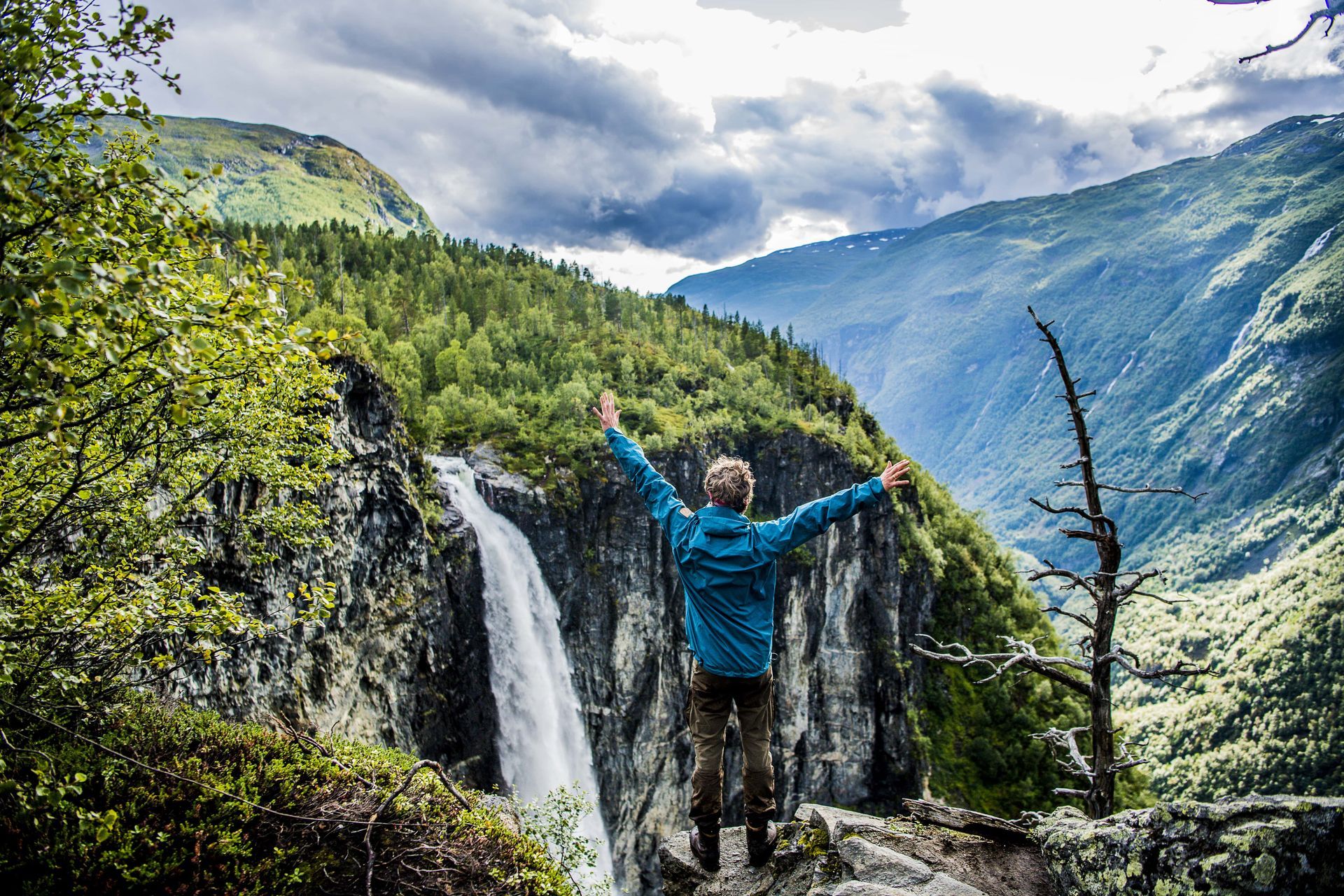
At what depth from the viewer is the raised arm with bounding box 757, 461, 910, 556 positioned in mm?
5988

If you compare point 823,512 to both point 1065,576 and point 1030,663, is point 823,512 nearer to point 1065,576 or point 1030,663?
point 1065,576

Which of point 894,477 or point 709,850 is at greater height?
point 894,477

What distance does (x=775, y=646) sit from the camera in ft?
206

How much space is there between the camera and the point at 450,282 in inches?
3971

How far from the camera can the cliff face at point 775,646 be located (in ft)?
Answer: 158

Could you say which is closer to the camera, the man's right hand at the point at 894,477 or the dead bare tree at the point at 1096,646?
the man's right hand at the point at 894,477

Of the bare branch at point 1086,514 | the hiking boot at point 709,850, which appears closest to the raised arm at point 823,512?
the bare branch at point 1086,514

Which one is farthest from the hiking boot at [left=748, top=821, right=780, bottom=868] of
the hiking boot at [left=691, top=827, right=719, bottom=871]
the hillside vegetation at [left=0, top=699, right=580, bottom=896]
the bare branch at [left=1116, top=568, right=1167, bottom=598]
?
the bare branch at [left=1116, top=568, right=1167, bottom=598]

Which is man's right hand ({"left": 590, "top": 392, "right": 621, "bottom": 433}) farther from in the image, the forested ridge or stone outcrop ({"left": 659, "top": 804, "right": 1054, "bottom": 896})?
stone outcrop ({"left": 659, "top": 804, "right": 1054, "bottom": 896})

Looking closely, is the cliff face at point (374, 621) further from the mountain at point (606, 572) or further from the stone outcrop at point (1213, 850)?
the stone outcrop at point (1213, 850)

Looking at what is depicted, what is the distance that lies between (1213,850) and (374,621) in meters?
30.1

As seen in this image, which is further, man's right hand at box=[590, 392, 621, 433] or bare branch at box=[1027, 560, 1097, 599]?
man's right hand at box=[590, 392, 621, 433]

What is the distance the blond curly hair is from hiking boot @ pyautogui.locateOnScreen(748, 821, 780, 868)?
3386 millimetres

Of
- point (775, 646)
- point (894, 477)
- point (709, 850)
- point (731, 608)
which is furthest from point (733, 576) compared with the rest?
point (775, 646)
